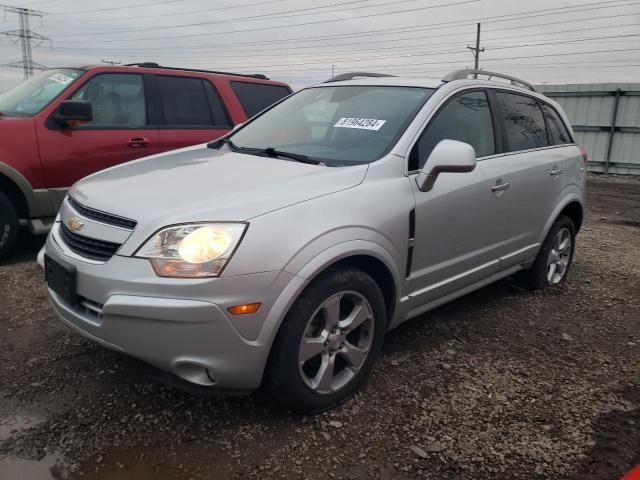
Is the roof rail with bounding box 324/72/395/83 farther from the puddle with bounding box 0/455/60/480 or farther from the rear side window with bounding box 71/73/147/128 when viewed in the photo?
the puddle with bounding box 0/455/60/480

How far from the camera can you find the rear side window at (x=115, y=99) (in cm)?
498

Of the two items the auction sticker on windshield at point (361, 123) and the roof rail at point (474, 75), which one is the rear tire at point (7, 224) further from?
the roof rail at point (474, 75)

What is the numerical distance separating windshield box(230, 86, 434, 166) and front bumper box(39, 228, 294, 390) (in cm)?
106

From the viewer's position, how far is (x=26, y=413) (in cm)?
263

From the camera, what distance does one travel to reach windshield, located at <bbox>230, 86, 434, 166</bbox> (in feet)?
10.2

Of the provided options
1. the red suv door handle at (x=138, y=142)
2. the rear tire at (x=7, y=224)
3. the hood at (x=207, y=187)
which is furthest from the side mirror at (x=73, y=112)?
the hood at (x=207, y=187)

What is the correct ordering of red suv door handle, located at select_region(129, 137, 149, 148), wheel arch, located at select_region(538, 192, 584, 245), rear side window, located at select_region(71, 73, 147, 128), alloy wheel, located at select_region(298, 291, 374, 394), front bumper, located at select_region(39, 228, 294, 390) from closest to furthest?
front bumper, located at select_region(39, 228, 294, 390) < alloy wheel, located at select_region(298, 291, 374, 394) < wheel arch, located at select_region(538, 192, 584, 245) < rear side window, located at select_region(71, 73, 147, 128) < red suv door handle, located at select_region(129, 137, 149, 148)

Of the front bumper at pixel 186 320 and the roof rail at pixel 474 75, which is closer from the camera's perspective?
the front bumper at pixel 186 320

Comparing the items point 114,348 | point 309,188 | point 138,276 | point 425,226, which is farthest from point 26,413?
point 425,226

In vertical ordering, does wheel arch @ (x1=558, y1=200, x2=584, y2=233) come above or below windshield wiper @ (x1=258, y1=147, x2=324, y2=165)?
below

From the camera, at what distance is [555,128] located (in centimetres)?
466

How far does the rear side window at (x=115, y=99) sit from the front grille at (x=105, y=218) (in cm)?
252

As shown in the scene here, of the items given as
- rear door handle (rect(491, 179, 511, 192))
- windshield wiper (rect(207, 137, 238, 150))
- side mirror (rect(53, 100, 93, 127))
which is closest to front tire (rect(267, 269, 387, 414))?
rear door handle (rect(491, 179, 511, 192))

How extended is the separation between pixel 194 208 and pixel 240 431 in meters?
1.07
